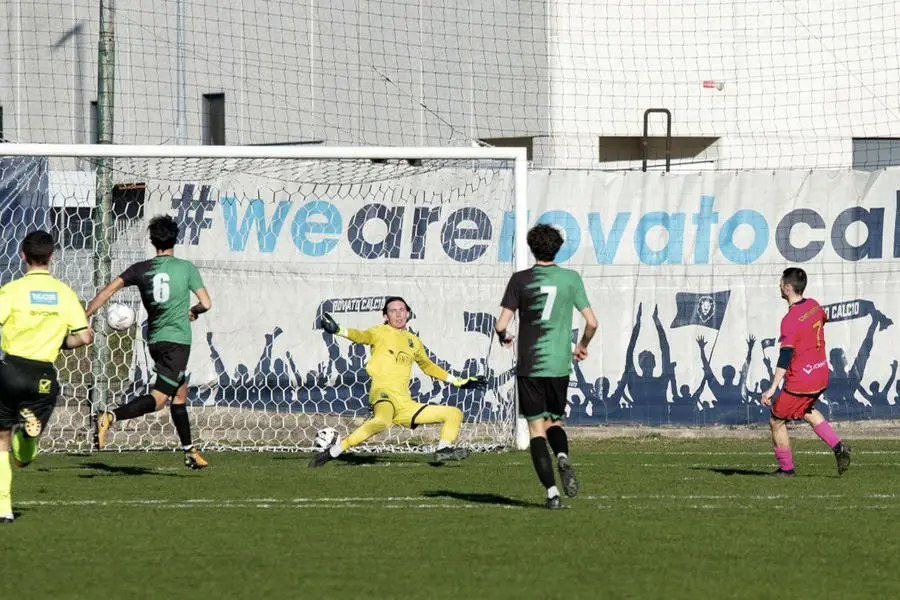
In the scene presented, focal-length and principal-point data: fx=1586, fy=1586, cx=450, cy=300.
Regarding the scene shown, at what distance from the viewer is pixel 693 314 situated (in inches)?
632

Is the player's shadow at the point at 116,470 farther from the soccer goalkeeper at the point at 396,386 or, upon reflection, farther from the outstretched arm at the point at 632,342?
the outstretched arm at the point at 632,342

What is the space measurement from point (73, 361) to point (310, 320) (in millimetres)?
2365

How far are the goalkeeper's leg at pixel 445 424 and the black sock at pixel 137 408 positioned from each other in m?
2.11

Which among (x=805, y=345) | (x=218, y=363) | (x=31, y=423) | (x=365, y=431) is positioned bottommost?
(x=365, y=431)

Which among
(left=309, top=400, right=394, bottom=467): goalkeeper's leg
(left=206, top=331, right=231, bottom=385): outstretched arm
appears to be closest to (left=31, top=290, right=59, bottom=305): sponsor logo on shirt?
(left=309, top=400, right=394, bottom=467): goalkeeper's leg

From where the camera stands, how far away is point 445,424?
12.8 metres

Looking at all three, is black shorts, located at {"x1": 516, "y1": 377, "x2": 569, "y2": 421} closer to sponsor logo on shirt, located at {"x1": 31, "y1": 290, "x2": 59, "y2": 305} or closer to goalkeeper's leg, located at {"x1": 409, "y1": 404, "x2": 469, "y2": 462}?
sponsor logo on shirt, located at {"x1": 31, "y1": 290, "x2": 59, "y2": 305}

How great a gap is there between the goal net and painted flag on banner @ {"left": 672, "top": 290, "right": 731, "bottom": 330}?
1.79 m

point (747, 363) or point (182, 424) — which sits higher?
point (747, 363)


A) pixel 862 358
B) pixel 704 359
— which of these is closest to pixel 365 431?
pixel 704 359

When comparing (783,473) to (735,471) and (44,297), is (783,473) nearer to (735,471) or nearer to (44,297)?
(735,471)

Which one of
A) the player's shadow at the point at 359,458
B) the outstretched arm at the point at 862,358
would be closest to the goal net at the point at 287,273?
the player's shadow at the point at 359,458

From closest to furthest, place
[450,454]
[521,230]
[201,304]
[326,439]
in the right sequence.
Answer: [201,304], [450,454], [326,439], [521,230]

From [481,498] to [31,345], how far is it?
3.04 m
